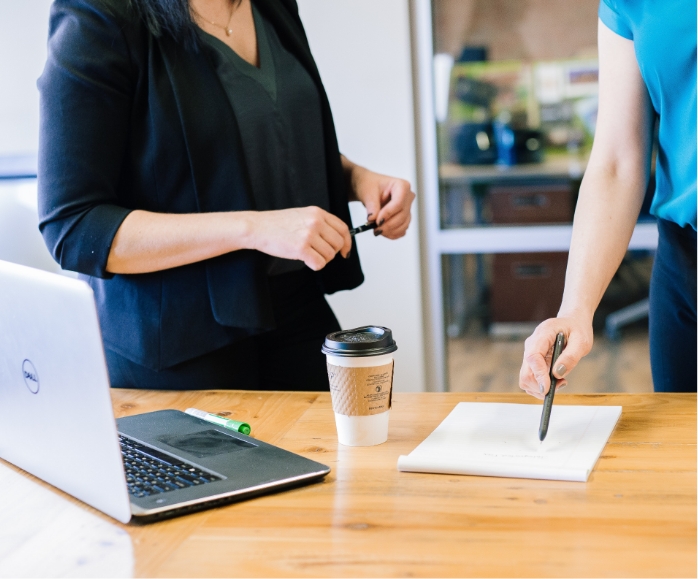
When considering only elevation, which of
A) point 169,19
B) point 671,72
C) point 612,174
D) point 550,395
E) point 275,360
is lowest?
point 275,360

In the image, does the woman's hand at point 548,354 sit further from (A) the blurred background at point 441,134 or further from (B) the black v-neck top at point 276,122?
(A) the blurred background at point 441,134

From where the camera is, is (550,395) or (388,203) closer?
(550,395)

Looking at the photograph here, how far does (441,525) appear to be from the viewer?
763mm

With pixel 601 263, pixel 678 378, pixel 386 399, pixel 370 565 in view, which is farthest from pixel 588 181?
pixel 370 565

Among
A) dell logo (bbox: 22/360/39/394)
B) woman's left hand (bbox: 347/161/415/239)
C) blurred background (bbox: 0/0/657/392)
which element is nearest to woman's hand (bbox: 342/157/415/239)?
woman's left hand (bbox: 347/161/415/239)

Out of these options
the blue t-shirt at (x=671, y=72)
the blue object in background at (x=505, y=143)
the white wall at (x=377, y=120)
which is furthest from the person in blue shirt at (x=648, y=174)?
the blue object in background at (x=505, y=143)

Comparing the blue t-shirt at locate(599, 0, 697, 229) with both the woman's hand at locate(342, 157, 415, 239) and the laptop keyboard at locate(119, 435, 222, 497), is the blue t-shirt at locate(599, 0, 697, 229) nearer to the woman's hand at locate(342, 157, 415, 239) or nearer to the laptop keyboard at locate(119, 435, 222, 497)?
the woman's hand at locate(342, 157, 415, 239)

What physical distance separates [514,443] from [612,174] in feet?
1.66

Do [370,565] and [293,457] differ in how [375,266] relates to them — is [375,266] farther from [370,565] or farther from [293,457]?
[370,565]

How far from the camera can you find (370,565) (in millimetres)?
692

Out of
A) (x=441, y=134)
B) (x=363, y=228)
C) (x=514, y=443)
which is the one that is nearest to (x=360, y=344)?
(x=514, y=443)

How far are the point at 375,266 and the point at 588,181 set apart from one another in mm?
1416

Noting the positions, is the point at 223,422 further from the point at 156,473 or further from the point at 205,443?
the point at 156,473

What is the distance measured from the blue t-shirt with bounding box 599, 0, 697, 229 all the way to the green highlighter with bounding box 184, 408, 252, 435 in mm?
718
